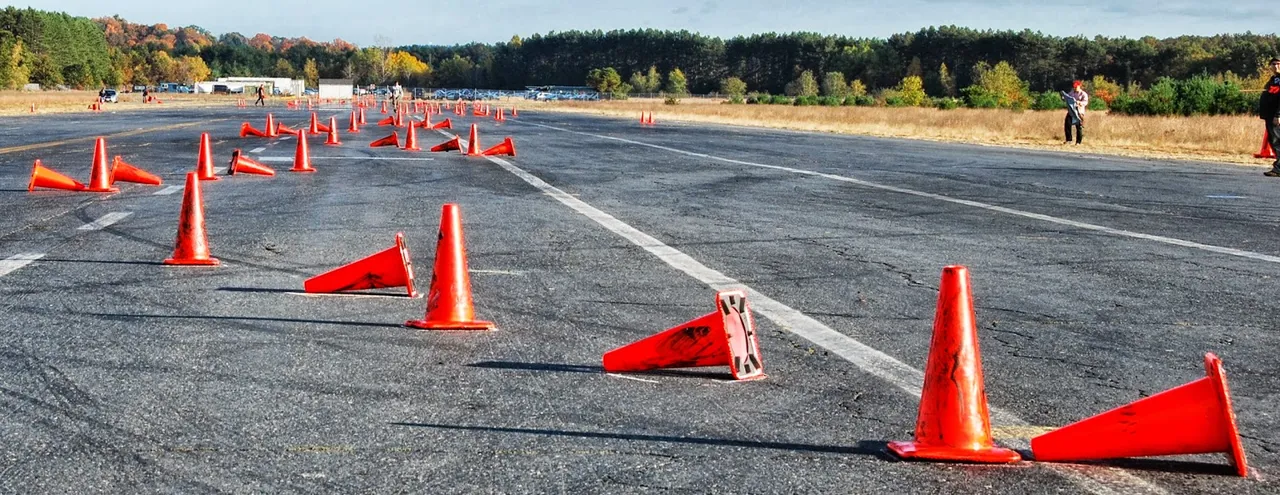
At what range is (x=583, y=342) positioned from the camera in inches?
263

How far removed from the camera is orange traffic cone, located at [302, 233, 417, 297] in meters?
7.89

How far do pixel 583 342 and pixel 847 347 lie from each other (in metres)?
1.27

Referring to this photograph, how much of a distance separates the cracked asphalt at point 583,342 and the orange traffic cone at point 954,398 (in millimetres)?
109

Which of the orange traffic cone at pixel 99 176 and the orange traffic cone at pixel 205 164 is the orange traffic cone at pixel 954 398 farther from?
the orange traffic cone at pixel 205 164

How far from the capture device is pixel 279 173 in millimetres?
19500

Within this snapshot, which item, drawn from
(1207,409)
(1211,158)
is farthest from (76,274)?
(1211,158)

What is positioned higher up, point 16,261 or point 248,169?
point 16,261

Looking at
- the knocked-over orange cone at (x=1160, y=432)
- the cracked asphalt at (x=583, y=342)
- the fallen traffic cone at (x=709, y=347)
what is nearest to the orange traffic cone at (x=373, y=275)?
the cracked asphalt at (x=583, y=342)

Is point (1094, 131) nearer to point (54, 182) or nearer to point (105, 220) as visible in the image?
point (54, 182)

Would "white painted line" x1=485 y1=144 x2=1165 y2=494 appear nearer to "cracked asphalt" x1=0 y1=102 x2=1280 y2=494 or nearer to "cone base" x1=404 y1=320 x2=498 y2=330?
"cracked asphalt" x1=0 y1=102 x2=1280 y2=494

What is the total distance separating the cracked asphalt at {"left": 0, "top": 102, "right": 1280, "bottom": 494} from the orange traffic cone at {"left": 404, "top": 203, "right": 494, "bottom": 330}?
0.47 ft

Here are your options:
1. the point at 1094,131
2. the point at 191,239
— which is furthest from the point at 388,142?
the point at 1094,131

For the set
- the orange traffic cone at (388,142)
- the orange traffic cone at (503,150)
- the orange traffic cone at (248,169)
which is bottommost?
the orange traffic cone at (388,142)

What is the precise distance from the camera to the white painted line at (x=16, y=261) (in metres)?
9.05
